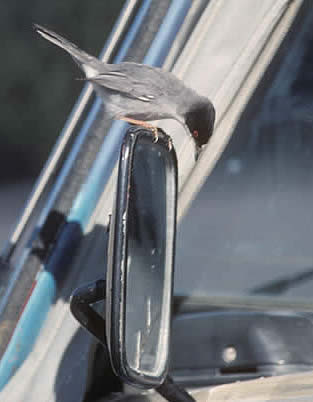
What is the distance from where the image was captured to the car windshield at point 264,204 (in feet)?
6.36

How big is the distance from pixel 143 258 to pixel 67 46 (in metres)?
0.61

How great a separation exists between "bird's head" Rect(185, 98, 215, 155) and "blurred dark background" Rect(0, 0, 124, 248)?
10.8m

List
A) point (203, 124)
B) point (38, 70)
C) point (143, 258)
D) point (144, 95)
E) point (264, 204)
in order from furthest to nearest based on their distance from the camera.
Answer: point (38, 70) < point (264, 204) < point (144, 95) < point (203, 124) < point (143, 258)

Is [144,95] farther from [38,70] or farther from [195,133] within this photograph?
[38,70]

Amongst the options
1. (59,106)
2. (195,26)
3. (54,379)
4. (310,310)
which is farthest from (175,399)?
(59,106)

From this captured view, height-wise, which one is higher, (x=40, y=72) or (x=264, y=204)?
(x=264, y=204)

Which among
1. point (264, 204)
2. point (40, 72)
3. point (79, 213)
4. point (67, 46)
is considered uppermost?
point (67, 46)

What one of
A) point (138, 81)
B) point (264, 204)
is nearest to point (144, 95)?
point (138, 81)

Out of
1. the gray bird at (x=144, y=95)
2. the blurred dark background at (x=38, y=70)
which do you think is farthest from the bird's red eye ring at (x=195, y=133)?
the blurred dark background at (x=38, y=70)

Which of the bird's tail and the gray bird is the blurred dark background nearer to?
the bird's tail

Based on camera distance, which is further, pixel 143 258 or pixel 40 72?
pixel 40 72

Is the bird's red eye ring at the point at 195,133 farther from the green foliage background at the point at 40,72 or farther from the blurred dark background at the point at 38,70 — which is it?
the green foliage background at the point at 40,72

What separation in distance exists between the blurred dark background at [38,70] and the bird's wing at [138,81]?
10701 millimetres

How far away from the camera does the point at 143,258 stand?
1.66 meters
